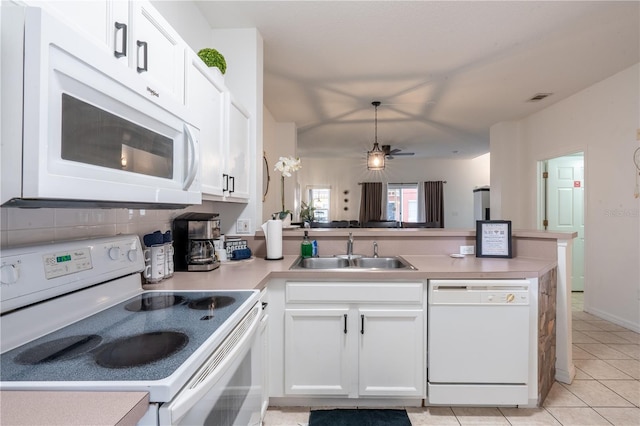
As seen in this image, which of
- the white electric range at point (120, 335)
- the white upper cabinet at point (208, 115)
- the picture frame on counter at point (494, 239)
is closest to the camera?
the white electric range at point (120, 335)

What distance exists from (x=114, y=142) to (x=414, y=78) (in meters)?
3.23

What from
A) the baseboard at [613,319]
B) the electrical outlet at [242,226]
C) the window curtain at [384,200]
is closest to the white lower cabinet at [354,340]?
the electrical outlet at [242,226]

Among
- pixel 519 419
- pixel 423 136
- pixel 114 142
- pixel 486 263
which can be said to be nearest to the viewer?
pixel 114 142

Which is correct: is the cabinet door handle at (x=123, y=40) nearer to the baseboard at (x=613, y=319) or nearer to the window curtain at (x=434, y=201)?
the baseboard at (x=613, y=319)

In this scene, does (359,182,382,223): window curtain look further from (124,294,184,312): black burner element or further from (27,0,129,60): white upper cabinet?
(27,0,129,60): white upper cabinet

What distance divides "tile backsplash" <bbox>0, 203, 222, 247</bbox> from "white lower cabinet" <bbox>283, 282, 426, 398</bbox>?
853 millimetres

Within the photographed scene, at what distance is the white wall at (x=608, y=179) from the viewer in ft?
10.0

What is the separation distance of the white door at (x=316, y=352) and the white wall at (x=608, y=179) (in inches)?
126

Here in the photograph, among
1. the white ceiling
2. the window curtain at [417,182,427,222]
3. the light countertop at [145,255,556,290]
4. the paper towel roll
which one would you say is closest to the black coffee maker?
the light countertop at [145,255,556,290]

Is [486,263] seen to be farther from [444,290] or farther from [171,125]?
[171,125]

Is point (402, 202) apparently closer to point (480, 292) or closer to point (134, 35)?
point (480, 292)

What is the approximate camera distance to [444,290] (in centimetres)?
172

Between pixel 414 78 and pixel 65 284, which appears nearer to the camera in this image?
pixel 65 284

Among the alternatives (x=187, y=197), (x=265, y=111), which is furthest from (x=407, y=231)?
(x=265, y=111)
